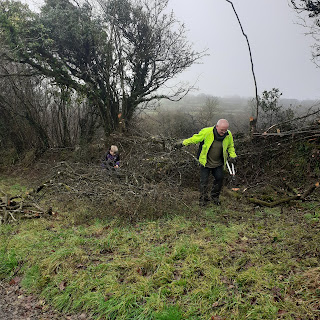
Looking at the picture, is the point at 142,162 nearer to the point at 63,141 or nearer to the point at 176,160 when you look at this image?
the point at 176,160

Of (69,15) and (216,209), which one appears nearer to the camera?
(216,209)

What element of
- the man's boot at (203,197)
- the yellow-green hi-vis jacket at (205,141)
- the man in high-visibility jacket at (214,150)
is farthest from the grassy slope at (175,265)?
the yellow-green hi-vis jacket at (205,141)

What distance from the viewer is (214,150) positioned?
6328 mm

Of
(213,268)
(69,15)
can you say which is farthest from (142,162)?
(69,15)

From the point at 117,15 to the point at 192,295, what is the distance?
12196mm

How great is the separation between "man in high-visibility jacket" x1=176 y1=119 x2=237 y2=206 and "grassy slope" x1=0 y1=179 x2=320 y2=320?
0.98m

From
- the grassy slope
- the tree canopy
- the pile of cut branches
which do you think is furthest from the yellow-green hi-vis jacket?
the tree canopy

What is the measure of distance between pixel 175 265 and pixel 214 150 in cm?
307

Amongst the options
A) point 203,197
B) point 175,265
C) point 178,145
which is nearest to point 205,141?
point 203,197

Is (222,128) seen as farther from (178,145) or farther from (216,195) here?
(178,145)

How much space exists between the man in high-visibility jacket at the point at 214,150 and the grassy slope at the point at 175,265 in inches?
38.5

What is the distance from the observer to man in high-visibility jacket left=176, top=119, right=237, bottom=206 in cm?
622

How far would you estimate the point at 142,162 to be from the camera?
748 centimetres

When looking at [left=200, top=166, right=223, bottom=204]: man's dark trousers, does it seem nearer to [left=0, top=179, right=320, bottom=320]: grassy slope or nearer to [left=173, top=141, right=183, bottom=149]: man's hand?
[left=0, top=179, right=320, bottom=320]: grassy slope
